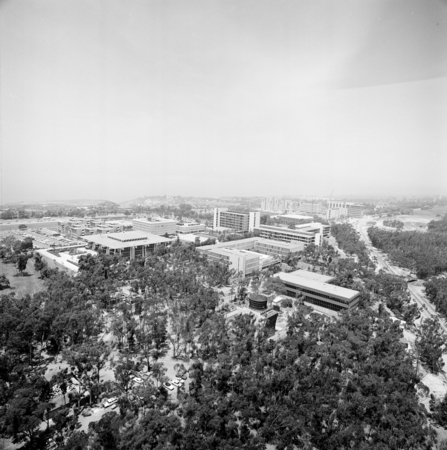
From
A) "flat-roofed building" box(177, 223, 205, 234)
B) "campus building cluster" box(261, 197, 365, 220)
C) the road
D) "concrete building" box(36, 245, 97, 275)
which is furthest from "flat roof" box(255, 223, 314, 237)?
"campus building cluster" box(261, 197, 365, 220)

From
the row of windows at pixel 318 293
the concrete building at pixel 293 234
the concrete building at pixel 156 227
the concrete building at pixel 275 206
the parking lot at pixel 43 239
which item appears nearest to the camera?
the row of windows at pixel 318 293

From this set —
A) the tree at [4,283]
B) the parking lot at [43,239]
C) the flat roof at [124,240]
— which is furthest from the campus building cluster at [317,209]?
the tree at [4,283]

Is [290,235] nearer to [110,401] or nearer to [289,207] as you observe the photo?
[110,401]

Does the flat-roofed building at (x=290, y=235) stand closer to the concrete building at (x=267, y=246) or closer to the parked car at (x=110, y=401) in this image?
the concrete building at (x=267, y=246)

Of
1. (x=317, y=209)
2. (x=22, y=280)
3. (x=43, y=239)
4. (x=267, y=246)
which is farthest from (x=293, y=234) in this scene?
(x=317, y=209)

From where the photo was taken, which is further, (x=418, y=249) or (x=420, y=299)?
(x=418, y=249)
